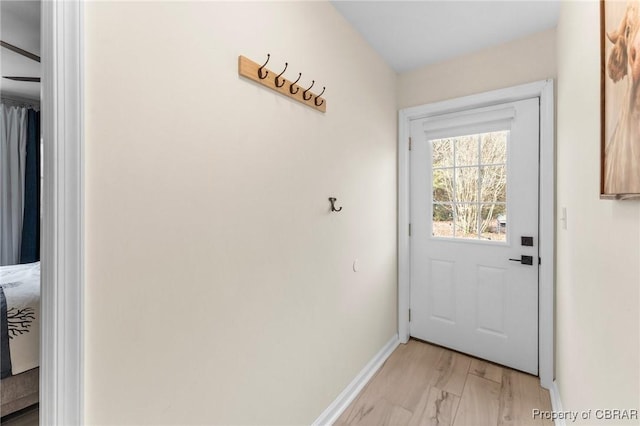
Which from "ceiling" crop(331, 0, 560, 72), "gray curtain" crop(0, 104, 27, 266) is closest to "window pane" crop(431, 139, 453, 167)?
"ceiling" crop(331, 0, 560, 72)

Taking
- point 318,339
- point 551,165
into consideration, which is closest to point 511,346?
point 551,165

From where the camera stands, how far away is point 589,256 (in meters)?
1.08

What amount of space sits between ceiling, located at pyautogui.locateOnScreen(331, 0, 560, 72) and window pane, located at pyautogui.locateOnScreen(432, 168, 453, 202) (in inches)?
36.8

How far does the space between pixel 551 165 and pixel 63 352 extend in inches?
103

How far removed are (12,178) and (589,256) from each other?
3.81m

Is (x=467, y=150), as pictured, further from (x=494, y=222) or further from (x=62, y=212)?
(x=62, y=212)

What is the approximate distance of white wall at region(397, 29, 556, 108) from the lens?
1.97 meters

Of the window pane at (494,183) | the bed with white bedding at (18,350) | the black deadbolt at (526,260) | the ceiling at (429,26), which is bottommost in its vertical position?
the bed with white bedding at (18,350)

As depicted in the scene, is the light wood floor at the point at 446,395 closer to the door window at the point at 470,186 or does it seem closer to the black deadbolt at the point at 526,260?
the black deadbolt at the point at 526,260

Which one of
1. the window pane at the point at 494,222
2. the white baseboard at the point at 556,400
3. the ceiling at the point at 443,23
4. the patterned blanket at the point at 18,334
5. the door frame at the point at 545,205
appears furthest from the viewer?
the window pane at the point at 494,222

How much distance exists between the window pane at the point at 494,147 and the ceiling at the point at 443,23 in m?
0.67

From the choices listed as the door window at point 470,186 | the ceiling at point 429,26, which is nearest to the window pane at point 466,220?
the door window at point 470,186

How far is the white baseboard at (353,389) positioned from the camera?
1.65m

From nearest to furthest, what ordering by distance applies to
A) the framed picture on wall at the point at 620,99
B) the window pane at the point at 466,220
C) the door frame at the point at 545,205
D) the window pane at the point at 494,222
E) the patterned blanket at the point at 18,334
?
the framed picture on wall at the point at 620,99 → the patterned blanket at the point at 18,334 → the door frame at the point at 545,205 → the window pane at the point at 494,222 → the window pane at the point at 466,220
